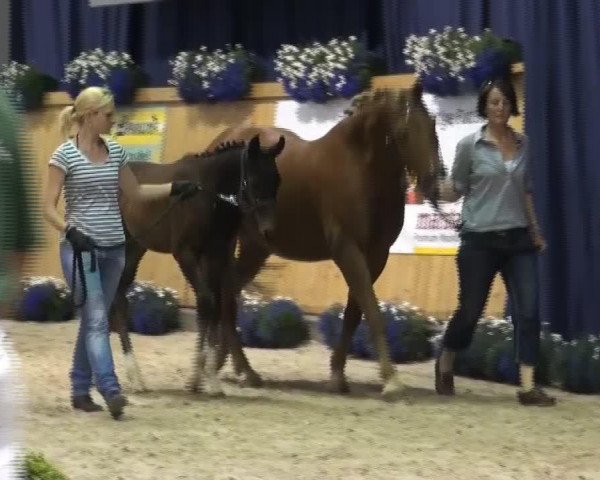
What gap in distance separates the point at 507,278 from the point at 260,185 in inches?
52.2

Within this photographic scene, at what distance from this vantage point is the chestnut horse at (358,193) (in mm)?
4906

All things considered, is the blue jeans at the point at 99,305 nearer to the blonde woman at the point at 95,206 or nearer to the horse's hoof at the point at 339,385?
the blonde woman at the point at 95,206

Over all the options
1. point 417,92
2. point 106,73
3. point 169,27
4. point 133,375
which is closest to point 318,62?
point 169,27

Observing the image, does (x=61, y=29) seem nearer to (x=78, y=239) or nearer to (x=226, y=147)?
(x=226, y=147)

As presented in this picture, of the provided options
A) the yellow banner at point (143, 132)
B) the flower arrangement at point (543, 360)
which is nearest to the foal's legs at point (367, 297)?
the flower arrangement at point (543, 360)

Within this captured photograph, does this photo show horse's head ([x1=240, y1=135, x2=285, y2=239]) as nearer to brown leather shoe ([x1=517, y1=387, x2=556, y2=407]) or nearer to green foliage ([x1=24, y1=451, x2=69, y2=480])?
brown leather shoe ([x1=517, y1=387, x2=556, y2=407])

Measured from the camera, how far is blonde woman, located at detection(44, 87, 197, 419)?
420 cm

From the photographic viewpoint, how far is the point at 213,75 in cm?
808

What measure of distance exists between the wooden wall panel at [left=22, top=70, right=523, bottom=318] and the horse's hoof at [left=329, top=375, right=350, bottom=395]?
62.3 inches

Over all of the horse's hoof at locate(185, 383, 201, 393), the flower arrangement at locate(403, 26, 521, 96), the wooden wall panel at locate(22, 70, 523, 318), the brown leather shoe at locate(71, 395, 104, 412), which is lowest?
the horse's hoof at locate(185, 383, 201, 393)

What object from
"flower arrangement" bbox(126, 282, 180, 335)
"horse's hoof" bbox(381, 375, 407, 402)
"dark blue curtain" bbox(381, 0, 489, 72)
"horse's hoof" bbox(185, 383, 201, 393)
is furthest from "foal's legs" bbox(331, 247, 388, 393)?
"flower arrangement" bbox(126, 282, 180, 335)

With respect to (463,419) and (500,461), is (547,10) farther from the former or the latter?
(500,461)

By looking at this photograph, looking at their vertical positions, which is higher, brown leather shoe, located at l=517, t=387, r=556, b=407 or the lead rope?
the lead rope

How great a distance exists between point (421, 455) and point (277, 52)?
16.8ft
